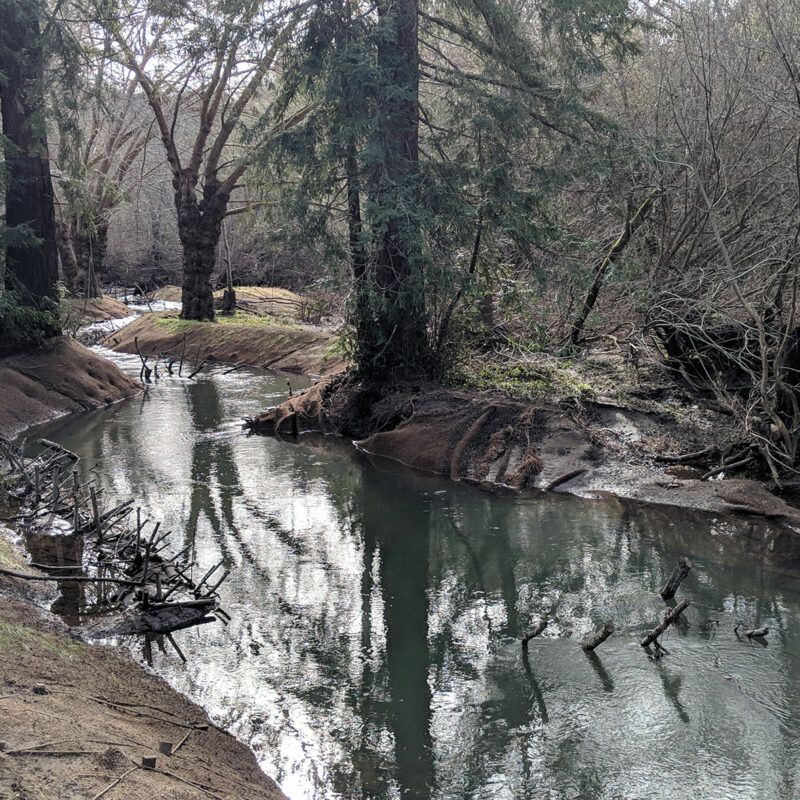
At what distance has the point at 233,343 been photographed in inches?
921

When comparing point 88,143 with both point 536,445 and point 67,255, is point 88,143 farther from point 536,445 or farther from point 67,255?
point 536,445

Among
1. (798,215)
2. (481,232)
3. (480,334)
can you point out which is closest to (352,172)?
(481,232)

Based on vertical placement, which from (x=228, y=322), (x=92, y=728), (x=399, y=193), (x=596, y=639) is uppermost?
(x=399, y=193)

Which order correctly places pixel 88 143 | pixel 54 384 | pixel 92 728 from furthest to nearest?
pixel 88 143
pixel 54 384
pixel 92 728

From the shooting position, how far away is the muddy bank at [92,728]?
348 cm

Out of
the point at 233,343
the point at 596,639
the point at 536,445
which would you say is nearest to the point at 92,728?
the point at 596,639

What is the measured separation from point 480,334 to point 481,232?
87.8 inches

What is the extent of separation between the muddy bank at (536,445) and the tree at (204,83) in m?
4.46

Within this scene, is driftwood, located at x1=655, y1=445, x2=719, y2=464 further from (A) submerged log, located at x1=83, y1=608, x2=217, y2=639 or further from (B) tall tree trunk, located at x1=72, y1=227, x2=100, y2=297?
(B) tall tree trunk, located at x1=72, y1=227, x2=100, y2=297

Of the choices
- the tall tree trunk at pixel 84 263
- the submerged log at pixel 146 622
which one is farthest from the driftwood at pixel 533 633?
the tall tree trunk at pixel 84 263

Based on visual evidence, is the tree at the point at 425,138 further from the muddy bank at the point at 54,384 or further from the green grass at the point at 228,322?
the green grass at the point at 228,322

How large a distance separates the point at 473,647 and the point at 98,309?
2621 cm

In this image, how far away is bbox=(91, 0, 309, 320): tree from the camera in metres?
12.1

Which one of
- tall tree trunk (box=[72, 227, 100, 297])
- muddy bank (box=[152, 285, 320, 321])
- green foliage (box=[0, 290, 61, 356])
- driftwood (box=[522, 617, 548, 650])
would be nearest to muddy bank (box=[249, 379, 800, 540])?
driftwood (box=[522, 617, 548, 650])
